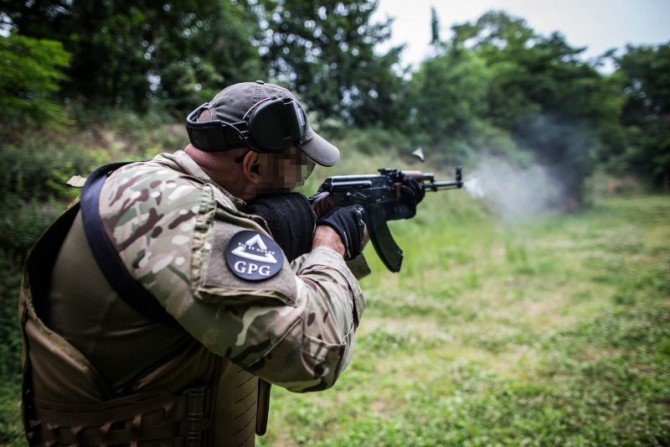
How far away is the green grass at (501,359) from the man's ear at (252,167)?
2.26m

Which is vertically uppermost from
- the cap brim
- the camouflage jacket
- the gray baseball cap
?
the gray baseball cap

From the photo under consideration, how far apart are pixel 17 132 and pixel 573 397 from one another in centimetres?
685

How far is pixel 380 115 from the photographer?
1438 centimetres

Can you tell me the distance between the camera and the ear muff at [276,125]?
122cm

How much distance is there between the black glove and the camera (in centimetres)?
159

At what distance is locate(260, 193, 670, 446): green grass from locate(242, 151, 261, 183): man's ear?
2260 millimetres

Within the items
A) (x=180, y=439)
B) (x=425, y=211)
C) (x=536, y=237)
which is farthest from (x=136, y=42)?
(x=536, y=237)

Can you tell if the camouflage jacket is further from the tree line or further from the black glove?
the tree line

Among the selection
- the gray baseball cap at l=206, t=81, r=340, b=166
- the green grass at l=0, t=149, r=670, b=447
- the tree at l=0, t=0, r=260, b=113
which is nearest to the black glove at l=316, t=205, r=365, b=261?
the gray baseball cap at l=206, t=81, r=340, b=166

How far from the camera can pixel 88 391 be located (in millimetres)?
1035

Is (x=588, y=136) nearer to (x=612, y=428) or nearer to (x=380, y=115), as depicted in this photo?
(x=380, y=115)

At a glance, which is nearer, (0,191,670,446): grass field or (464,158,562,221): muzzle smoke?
(0,191,670,446): grass field

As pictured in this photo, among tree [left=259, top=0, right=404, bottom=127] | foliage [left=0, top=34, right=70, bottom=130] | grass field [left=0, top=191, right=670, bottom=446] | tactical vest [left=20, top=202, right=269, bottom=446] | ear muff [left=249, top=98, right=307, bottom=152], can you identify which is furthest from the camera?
tree [left=259, top=0, right=404, bottom=127]

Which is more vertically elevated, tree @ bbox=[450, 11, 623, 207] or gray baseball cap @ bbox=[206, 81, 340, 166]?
tree @ bbox=[450, 11, 623, 207]
